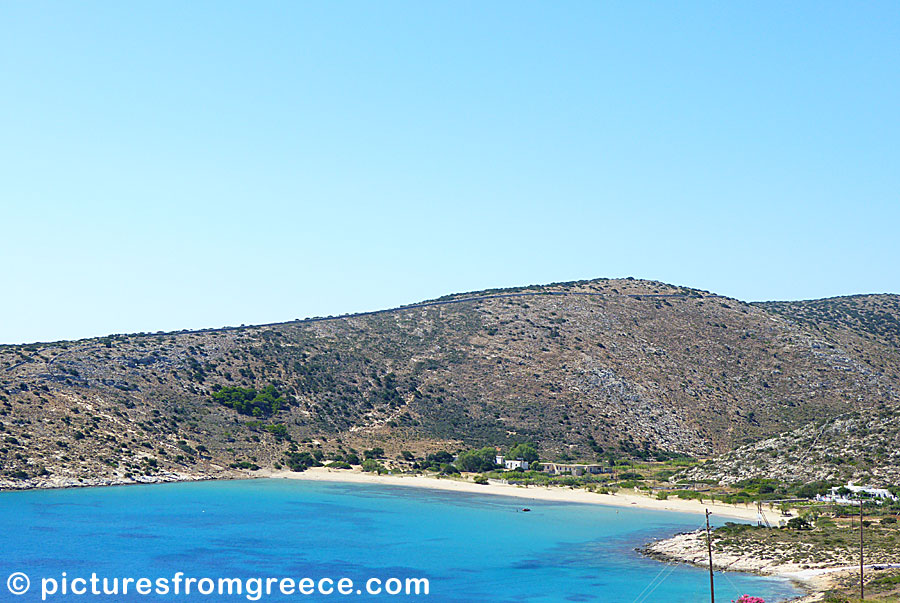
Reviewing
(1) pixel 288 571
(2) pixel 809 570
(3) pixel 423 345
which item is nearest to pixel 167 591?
(1) pixel 288 571

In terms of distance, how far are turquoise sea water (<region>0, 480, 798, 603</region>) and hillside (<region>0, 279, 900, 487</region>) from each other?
13.9 meters

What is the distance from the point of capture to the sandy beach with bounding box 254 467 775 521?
72.8 meters

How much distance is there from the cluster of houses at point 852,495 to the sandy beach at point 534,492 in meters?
5.84

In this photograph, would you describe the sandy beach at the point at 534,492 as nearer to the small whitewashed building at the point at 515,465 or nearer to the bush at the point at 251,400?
the small whitewashed building at the point at 515,465

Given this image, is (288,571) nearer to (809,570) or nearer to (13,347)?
(809,570)

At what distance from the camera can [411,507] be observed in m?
78.4

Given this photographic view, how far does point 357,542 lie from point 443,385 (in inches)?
2547

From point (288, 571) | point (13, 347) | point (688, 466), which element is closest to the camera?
point (288, 571)

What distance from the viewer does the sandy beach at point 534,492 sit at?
72750 mm

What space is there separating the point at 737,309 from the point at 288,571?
113424 millimetres

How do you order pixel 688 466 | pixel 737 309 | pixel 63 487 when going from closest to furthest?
1. pixel 63 487
2. pixel 688 466
3. pixel 737 309

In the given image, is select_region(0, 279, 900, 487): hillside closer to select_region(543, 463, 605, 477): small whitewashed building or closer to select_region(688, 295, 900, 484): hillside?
select_region(543, 463, 605, 477): small whitewashed building

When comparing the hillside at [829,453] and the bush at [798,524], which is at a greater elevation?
the hillside at [829,453]

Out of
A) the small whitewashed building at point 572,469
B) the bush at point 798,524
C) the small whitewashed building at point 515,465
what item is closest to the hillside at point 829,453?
the small whitewashed building at point 572,469
